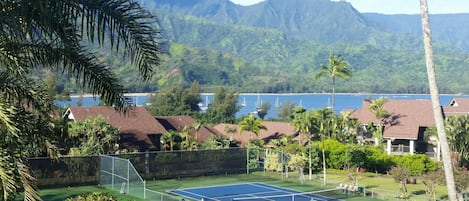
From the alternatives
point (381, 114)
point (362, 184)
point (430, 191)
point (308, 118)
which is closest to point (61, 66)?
point (430, 191)

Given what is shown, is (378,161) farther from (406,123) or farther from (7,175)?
(7,175)

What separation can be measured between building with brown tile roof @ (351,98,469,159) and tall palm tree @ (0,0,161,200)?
1474 inches

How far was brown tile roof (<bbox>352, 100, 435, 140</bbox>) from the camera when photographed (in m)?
44.3

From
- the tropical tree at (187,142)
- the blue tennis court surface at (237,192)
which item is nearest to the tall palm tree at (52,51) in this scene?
the blue tennis court surface at (237,192)

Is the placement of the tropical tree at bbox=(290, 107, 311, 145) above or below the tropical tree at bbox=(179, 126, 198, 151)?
above

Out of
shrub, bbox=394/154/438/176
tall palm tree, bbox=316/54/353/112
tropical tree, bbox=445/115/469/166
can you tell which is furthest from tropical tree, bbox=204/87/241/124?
tropical tree, bbox=445/115/469/166

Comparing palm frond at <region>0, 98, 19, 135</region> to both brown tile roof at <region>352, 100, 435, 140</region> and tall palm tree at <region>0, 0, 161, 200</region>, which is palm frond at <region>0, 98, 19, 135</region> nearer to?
tall palm tree at <region>0, 0, 161, 200</region>

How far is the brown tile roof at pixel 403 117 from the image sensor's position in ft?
145

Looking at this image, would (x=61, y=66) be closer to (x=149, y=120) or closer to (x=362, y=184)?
(x=362, y=184)

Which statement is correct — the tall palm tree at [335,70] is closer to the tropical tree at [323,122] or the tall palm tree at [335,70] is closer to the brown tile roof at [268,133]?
the brown tile roof at [268,133]

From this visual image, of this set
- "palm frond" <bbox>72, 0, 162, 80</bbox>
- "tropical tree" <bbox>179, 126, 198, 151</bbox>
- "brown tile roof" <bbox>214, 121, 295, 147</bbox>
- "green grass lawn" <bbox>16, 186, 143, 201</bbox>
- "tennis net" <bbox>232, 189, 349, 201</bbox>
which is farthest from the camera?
"brown tile roof" <bbox>214, 121, 295, 147</bbox>

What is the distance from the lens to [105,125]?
116ft

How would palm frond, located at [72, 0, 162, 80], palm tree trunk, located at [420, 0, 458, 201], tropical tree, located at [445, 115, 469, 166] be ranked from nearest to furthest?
1. palm frond, located at [72, 0, 162, 80]
2. palm tree trunk, located at [420, 0, 458, 201]
3. tropical tree, located at [445, 115, 469, 166]

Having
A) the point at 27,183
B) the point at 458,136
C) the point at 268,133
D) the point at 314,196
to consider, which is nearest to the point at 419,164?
the point at 458,136
